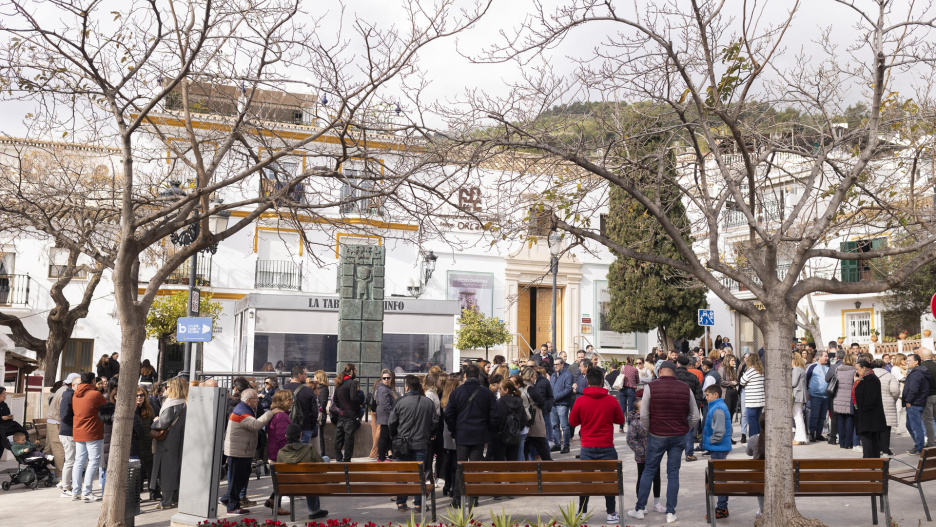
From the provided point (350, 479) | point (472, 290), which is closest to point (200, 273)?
point (472, 290)

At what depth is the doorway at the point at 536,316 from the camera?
3459 cm

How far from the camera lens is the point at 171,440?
35.4 feet

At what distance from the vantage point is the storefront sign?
32.8m

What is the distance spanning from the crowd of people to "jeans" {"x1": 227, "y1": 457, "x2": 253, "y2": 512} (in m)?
0.01

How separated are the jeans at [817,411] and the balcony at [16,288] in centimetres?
2721

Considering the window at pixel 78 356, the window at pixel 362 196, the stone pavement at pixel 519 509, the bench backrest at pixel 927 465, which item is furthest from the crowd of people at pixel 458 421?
the window at pixel 78 356

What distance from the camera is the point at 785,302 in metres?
8.50

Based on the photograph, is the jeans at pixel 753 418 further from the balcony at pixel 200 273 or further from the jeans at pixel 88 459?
the balcony at pixel 200 273

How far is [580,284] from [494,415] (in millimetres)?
24452

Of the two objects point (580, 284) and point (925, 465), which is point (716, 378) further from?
point (580, 284)

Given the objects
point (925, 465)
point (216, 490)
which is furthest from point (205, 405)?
point (925, 465)

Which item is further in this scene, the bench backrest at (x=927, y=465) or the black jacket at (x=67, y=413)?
the black jacket at (x=67, y=413)

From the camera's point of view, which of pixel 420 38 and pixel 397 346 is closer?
pixel 420 38

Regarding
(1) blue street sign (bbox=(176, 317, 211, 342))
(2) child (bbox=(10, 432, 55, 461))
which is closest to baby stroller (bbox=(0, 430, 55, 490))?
(2) child (bbox=(10, 432, 55, 461))
